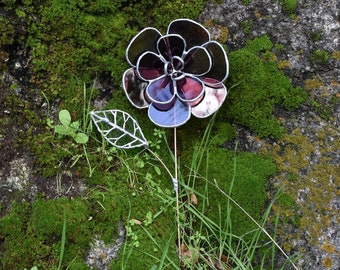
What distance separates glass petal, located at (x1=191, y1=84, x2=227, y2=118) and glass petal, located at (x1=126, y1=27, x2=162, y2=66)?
34cm

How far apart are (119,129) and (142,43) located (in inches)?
17.1

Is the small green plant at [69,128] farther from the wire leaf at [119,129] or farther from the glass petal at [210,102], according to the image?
the glass petal at [210,102]

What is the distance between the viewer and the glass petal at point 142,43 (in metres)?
2.37

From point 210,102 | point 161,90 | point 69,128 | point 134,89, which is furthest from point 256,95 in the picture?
point 69,128

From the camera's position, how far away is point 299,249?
243cm

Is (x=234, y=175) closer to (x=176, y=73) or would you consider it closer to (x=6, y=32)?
(x=176, y=73)

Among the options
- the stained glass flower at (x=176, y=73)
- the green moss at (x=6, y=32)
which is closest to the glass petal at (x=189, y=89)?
the stained glass flower at (x=176, y=73)

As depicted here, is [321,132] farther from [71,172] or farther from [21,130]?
[21,130]

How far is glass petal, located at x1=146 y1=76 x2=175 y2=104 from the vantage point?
95.0 inches

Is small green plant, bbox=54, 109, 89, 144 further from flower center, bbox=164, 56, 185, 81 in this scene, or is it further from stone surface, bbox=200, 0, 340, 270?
stone surface, bbox=200, 0, 340, 270

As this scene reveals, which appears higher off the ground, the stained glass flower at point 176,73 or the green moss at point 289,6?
the green moss at point 289,6

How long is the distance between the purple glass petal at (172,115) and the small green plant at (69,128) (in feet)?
1.16

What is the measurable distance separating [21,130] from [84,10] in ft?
2.26

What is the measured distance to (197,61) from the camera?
2416 millimetres
